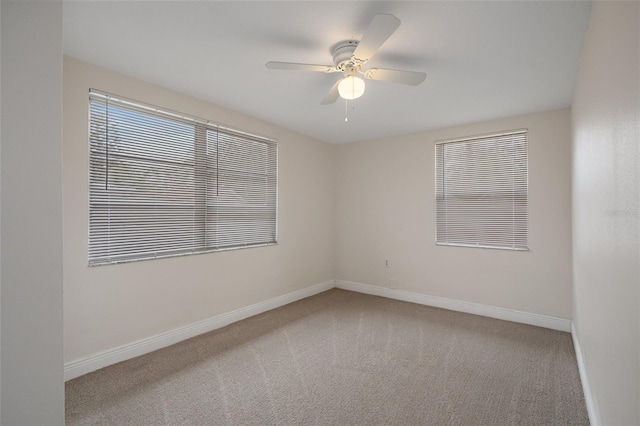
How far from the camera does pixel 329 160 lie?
5207 millimetres

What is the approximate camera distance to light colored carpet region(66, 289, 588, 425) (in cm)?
201

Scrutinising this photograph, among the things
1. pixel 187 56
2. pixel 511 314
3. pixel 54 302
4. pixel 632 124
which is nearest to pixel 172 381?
pixel 54 302

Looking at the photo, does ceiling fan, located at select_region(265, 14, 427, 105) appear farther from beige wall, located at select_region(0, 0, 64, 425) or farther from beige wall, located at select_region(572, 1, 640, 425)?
beige wall, located at select_region(0, 0, 64, 425)

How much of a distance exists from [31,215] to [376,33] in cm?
184

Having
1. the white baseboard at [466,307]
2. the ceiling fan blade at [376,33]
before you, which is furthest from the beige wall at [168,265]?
the ceiling fan blade at [376,33]

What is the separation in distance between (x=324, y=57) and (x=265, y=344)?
2623 mm

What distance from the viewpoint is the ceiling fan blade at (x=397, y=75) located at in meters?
2.14

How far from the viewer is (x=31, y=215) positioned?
1.26 m

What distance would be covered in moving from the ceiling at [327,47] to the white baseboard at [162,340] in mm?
2363

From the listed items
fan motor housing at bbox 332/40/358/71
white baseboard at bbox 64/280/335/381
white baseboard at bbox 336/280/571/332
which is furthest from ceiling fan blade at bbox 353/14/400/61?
white baseboard at bbox 336/280/571/332

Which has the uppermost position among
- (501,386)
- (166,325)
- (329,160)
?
(329,160)

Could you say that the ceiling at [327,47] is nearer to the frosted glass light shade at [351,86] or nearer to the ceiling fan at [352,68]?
the ceiling fan at [352,68]

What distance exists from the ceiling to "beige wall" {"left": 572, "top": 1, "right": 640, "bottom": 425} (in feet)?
1.27

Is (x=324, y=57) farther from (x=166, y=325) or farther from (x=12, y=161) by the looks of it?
(x=166, y=325)
